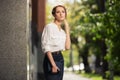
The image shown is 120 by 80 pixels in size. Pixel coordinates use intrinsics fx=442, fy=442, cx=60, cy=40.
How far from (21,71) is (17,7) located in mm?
1037

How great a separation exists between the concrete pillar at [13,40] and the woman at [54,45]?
998 mm

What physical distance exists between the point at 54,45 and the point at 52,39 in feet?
0.30

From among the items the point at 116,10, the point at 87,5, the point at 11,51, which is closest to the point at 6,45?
the point at 11,51

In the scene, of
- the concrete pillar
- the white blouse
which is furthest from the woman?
the concrete pillar

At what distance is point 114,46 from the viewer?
18.3 m

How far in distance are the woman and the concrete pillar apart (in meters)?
1.00

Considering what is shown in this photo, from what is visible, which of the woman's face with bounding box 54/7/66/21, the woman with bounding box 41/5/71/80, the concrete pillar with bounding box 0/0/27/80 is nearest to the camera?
the woman with bounding box 41/5/71/80

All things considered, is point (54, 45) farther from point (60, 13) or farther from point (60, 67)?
point (60, 13)

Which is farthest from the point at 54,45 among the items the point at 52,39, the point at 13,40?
the point at 13,40

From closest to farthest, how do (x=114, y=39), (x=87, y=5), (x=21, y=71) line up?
(x=21, y=71), (x=114, y=39), (x=87, y=5)

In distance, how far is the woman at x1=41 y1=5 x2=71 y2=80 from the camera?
19.8 feet

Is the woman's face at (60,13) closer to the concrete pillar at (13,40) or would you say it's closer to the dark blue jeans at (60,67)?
the dark blue jeans at (60,67)

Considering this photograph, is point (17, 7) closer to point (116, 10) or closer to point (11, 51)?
point (11, 51)

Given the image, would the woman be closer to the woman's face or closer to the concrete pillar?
the woman's face
